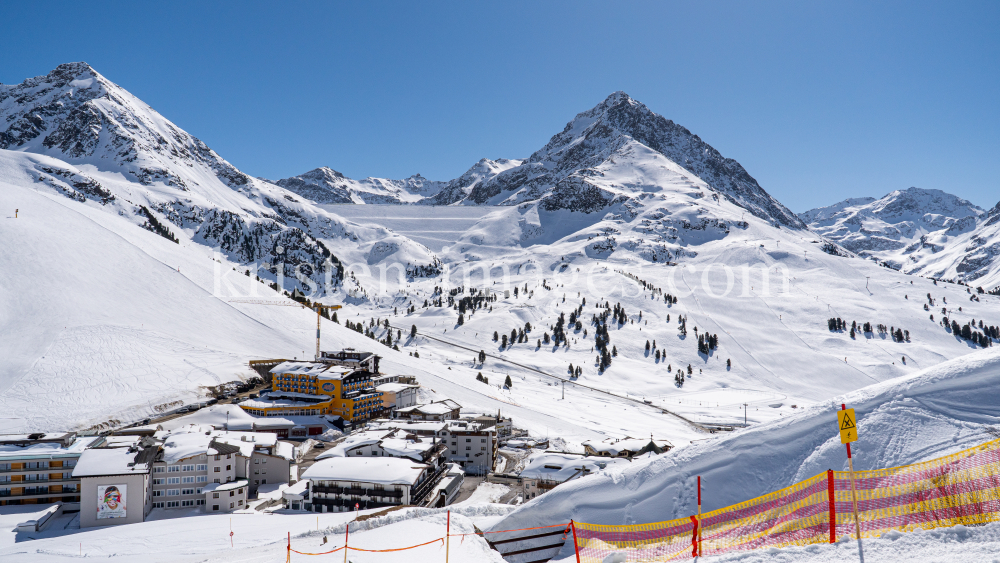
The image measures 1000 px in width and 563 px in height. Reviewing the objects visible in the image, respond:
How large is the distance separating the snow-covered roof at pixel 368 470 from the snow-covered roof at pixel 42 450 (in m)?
21.5

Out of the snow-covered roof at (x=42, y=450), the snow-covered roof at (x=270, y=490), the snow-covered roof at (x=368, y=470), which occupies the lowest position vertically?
the snow-covered roof at (x=270, y=490)

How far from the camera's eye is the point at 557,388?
109 metres

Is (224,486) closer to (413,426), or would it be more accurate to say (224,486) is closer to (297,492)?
(297,492)

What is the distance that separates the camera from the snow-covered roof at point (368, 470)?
1623 inches

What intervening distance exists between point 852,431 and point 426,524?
594 inches

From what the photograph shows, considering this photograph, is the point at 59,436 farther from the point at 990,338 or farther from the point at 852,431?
the point at 990,338

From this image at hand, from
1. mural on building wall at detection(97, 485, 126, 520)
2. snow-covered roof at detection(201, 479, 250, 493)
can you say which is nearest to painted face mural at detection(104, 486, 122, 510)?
mural on building wall at detection(97, 485, 126, 520)

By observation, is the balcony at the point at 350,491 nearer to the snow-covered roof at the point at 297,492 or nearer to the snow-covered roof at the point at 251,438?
the snow-covered roof at the point at 297,492

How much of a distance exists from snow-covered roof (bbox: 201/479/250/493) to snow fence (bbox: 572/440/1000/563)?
39063mm

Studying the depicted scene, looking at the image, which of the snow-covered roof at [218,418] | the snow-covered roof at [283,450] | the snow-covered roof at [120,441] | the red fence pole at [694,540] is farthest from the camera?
the snow-covered roof at [218,418]

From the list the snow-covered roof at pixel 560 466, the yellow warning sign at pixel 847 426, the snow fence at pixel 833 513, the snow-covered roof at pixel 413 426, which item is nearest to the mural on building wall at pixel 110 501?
the snow-covered roof at pixel 413 426

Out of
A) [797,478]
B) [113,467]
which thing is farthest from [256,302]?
[797,478]

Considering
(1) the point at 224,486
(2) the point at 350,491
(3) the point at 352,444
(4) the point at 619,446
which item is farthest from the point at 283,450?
(4) the point at 619,446

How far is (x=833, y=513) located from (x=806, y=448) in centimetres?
297
